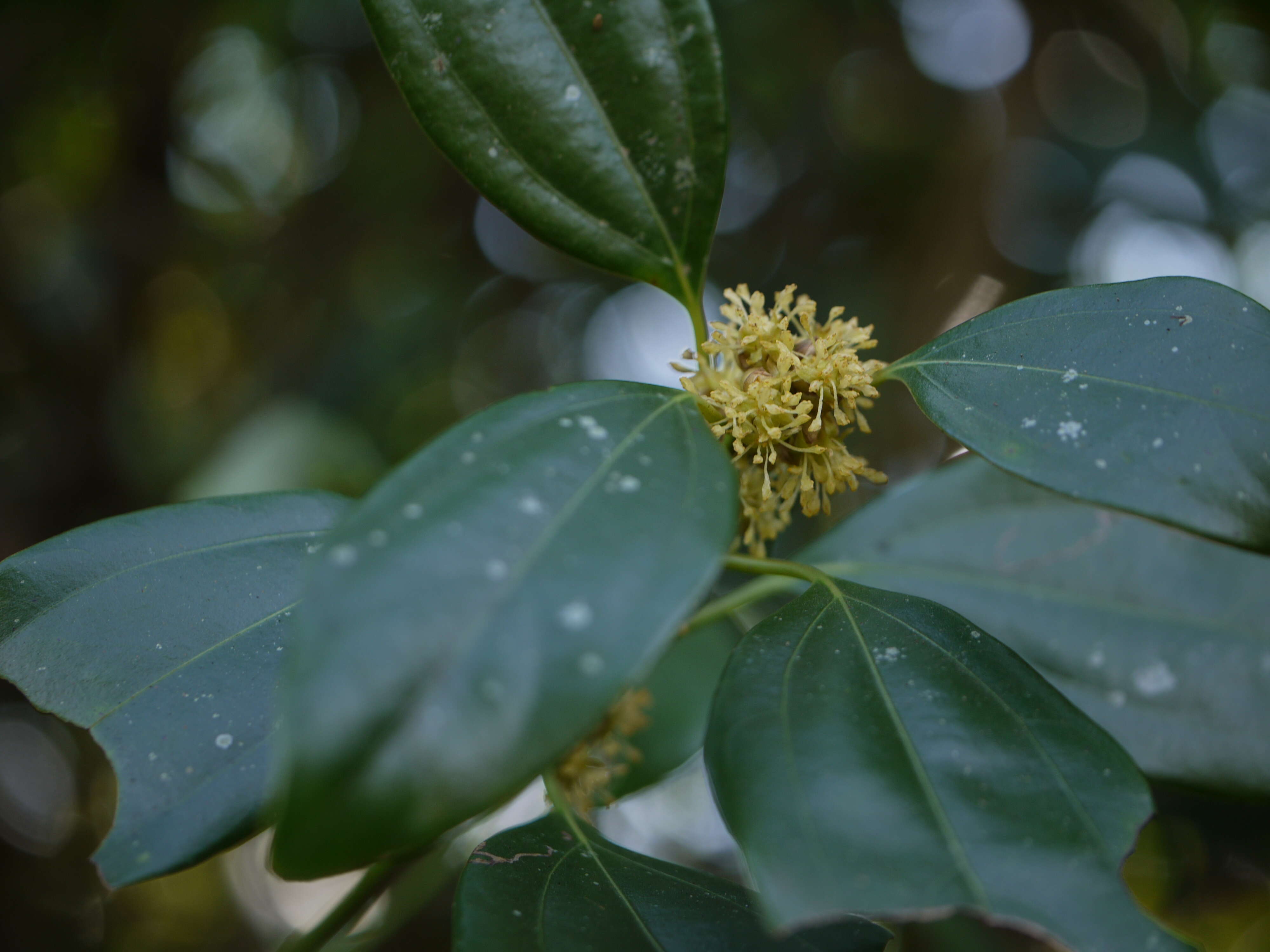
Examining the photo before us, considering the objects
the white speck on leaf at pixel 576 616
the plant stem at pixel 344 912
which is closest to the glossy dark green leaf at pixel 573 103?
the white speck on leaf at pixel 576 616

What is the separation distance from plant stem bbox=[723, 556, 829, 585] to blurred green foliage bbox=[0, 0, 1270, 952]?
1.37 m

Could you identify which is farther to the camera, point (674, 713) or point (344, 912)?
point (674, 713)

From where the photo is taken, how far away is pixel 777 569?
0.75 m

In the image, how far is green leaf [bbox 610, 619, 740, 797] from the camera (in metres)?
1.16

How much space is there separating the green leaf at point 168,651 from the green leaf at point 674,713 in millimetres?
586

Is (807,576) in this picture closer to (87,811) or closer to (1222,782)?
(1222,782)

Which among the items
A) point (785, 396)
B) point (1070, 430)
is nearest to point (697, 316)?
point (785, 396)

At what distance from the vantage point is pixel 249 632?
2.26 ft

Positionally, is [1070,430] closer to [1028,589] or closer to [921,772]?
[921,772]

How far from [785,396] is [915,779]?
0.34m

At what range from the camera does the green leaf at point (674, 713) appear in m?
1.16

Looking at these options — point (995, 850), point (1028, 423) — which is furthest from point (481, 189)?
point (995, 850)

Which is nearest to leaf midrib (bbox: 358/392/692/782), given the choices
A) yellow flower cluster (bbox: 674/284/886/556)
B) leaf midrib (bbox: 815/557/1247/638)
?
yellow flower cluster (bbox: 674/284/886/556)

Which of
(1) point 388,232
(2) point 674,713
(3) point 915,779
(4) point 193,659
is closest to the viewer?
(3) point 915,779
